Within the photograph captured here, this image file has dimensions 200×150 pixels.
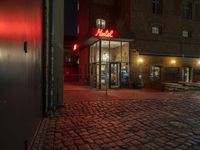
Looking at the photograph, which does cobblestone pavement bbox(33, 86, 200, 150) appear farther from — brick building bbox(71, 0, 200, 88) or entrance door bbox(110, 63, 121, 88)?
entrance door bbox(110, 63, 121, 88)

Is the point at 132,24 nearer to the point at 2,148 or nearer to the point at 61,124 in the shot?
the point at 61,124

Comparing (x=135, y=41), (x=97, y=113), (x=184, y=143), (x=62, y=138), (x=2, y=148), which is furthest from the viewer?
(x=135, y=41)

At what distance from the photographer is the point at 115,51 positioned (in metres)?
18.2

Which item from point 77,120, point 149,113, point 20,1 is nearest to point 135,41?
point 149,113

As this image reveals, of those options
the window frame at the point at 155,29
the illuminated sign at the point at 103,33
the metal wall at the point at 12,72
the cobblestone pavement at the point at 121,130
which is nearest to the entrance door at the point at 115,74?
the illuminated sign at the point at 103,33

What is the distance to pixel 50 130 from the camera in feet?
15.1

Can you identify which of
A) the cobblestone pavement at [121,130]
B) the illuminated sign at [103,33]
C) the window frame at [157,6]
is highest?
the window frame at [157,6]

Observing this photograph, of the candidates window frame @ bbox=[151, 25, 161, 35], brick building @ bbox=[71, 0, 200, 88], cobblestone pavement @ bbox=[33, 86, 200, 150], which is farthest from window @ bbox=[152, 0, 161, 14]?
cobblestone pavement @ bbox=[33, 86, 200, 150]

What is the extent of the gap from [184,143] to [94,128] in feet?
7.49

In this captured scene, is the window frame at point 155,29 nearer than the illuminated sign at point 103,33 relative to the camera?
No

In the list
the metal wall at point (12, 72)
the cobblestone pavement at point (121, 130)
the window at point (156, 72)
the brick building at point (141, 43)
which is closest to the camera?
the metal wall at point (12, 72)

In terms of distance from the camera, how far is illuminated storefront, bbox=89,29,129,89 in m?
16.1

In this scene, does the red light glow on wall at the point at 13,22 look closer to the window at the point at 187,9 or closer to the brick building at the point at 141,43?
the brick building at the point at 141,43

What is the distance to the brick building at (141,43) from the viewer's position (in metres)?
16.6
